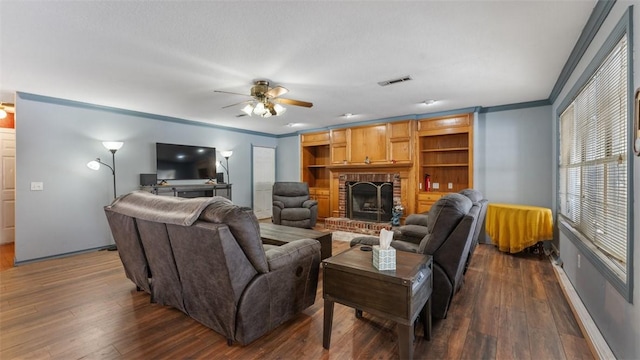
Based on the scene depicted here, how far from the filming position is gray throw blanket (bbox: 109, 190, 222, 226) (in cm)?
190

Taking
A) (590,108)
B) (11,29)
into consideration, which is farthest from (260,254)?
(590,108)

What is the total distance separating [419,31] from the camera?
2.29 m

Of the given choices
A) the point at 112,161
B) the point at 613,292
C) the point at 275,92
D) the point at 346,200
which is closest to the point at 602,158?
the point at 613,292

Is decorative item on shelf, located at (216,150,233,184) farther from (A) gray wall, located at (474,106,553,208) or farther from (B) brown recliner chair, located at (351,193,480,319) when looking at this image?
(B) brown recliner chair, located at (351,193,480,319)

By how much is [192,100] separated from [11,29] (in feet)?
7.01

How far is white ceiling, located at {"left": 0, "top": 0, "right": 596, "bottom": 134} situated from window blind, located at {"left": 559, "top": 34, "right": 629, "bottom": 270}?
0.51 m

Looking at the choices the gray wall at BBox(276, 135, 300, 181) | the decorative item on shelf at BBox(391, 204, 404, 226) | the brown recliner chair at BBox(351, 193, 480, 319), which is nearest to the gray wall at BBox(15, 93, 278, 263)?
the gray wall at BBox(276, 135, 300, 181)

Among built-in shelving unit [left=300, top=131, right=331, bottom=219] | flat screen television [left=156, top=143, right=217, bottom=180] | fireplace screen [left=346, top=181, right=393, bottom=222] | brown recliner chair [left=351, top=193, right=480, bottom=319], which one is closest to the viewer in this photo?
brown recliner chair [left=351, top=193, right=480, bottom=319]

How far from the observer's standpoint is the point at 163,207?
7.04 ft

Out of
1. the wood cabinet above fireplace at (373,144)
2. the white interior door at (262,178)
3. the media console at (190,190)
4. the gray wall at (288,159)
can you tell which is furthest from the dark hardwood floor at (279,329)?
the gray wall at (288,159)

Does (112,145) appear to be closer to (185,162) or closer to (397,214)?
(185,162)

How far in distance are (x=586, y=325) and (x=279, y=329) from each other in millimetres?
2370

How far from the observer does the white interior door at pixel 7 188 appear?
5.01 m

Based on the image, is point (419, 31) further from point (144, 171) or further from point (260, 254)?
point (144, 171)
